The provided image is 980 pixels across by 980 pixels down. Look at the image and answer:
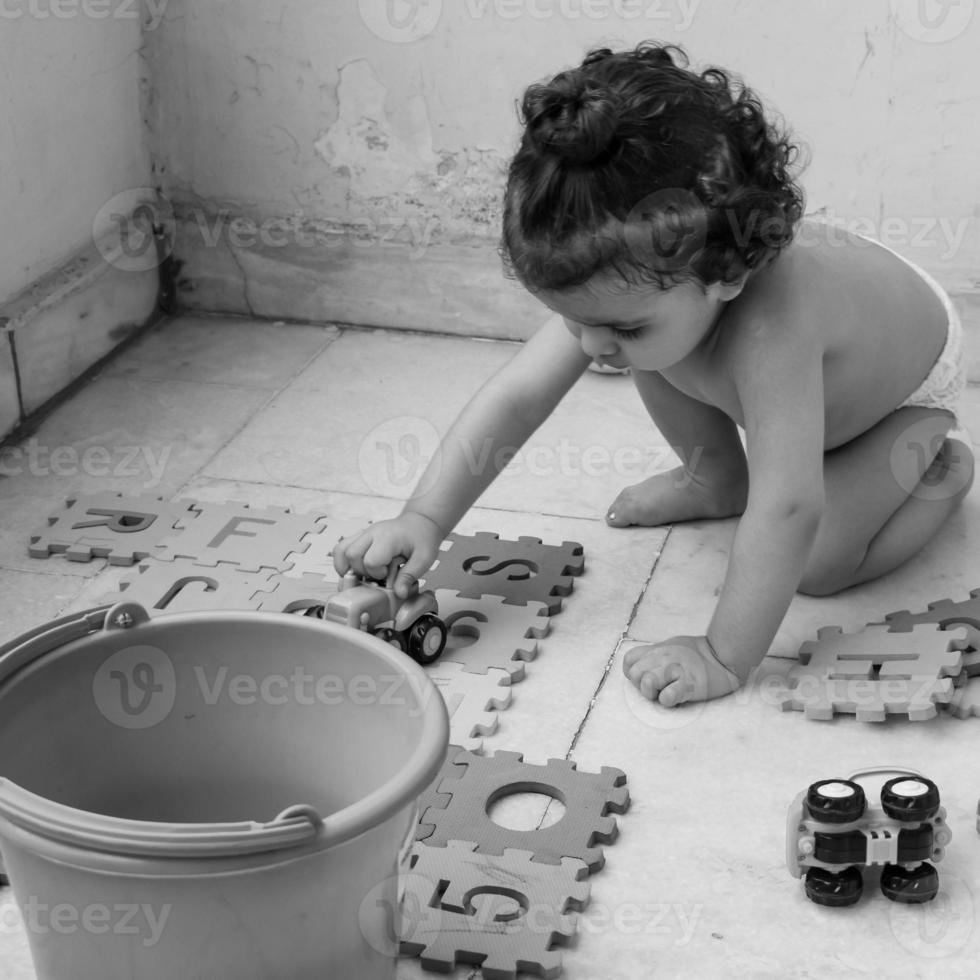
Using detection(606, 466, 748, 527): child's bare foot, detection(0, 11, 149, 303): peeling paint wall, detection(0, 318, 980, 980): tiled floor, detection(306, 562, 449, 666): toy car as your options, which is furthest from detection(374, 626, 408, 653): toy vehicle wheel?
detection(0, 11, 149, 303): peeling paint wall

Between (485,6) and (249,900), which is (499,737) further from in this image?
(485,6)

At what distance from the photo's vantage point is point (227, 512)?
1.50 metres

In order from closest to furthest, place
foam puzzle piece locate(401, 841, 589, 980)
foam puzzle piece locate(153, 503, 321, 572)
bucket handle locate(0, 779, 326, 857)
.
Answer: bucket handle locate(0, 779, 326, 857) → foam puzzle piece locate(401, 841, 589, 980) → foam puzzle piece locate(153, 503, 321, 572)

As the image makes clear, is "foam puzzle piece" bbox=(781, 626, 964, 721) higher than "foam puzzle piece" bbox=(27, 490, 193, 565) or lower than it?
higher

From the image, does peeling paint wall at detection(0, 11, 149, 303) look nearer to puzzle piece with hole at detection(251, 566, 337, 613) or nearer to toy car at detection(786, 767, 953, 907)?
puzzle piece with hole at detection(251, 566, 337, 613)

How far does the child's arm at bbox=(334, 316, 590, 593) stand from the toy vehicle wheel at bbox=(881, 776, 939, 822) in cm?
48

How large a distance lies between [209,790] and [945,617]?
2.22ft

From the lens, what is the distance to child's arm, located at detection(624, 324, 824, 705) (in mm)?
1178

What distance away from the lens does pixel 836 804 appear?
975 millimetres

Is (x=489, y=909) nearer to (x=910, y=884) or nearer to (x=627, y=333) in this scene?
(x=910, y=884)

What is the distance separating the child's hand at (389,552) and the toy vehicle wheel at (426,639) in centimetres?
3

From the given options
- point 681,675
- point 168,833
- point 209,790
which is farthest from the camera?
point 681,675

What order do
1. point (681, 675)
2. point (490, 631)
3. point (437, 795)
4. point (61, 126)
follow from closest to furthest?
1. point (437, 795)
2. point (681, 675)
3. point (490, 631)
4. point (61, 126)

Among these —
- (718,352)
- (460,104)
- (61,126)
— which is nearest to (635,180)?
(718,352)
